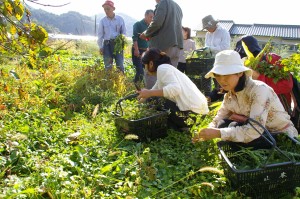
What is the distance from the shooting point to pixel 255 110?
2389 mm

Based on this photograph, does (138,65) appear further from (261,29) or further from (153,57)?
(261,29)

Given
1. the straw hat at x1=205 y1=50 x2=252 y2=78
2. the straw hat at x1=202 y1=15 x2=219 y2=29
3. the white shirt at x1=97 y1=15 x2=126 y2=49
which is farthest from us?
the white shirt at x1=97 y1=15 x2=126 y2=49

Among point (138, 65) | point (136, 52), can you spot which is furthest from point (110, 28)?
point (138, 65)

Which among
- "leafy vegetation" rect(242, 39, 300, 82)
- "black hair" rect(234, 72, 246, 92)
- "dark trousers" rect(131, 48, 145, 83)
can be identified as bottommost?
"dark trousers" rect(131, 48, 145, 83)

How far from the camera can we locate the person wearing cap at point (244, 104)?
2377mm

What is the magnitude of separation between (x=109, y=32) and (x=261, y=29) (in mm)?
23302

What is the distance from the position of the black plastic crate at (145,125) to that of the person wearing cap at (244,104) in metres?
0.72

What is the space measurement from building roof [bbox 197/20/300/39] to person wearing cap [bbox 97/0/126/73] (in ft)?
67.3

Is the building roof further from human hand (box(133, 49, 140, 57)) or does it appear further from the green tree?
the green tree

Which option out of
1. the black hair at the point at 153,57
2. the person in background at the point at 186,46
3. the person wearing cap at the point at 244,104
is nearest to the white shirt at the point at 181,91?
the black hair at the point at 153,57

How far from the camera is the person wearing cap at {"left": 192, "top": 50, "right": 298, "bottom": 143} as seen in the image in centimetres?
238

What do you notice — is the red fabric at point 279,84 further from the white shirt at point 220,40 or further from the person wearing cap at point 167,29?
the white shirt at point 220,40

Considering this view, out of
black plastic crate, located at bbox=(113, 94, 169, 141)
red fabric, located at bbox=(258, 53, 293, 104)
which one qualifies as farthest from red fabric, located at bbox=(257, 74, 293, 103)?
black plastic crate, located at bbox=(113, 94, 169, 141)

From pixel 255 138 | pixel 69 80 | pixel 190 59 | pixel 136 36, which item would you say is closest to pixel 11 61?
pixel 69 80
